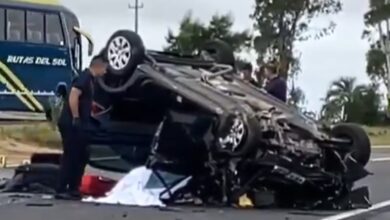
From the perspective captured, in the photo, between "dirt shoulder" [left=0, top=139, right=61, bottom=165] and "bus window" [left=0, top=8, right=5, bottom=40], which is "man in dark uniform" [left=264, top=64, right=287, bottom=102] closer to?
"dirt shoulder" [left=0, top=139, right=61, bottom=165]

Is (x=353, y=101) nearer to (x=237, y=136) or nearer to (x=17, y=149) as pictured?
(x=17, y=149)

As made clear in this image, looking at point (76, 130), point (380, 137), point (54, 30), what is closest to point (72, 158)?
point (76, 130)

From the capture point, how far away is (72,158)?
530 inches

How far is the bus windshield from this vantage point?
3164cm

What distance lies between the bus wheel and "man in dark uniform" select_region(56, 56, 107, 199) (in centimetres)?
15

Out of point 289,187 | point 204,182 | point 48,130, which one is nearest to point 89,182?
point 204,182

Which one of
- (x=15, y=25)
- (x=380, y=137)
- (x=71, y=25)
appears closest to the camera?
(x=15, y=25)

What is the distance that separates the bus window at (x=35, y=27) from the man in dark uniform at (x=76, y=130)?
60.9ft

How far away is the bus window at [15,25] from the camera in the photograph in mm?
31219

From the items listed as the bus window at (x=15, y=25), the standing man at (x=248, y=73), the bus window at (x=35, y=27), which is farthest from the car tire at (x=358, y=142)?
the bus window at (x=35, y=27)

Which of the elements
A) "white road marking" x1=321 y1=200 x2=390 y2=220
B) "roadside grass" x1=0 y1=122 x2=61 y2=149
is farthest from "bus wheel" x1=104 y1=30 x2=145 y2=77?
"roadside grass" x1=0 y1=122 x2=61 y2=149

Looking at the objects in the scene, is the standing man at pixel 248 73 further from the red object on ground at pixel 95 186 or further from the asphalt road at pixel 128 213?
the asphalt road at pixel 128 213

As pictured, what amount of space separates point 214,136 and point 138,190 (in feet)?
3.39

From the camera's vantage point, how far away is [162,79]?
1336 centimetres
